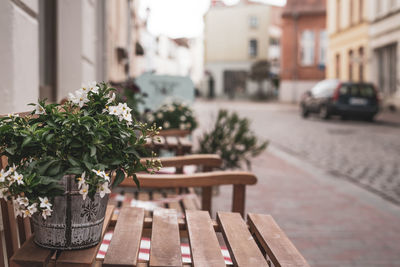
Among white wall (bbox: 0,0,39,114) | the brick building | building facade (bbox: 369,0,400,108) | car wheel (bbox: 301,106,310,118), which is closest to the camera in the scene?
white wall (bbox: 0,0,39,114)

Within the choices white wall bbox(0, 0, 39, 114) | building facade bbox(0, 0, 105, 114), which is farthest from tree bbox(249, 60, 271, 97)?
white wall bbox(0, 0, 39, 114)

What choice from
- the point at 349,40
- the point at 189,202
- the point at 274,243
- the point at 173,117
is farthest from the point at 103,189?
the point at 349,40

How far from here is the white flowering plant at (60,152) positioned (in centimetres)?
157

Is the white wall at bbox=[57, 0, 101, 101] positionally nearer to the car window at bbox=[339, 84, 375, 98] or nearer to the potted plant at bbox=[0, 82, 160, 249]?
the potted plant at bbox=[0, 82, 160, 249]

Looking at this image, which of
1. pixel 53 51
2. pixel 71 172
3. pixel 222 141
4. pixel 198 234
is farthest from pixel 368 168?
pixel 71 172

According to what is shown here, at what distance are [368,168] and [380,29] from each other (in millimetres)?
19573

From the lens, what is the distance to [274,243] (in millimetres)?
1921

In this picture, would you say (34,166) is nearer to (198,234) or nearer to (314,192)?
(198,234)

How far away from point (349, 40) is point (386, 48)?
186 inches

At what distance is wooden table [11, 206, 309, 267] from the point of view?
1634mm

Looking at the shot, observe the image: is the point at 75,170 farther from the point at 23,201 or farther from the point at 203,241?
the point at 203,241

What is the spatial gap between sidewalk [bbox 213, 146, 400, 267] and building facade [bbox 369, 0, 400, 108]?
697 inches

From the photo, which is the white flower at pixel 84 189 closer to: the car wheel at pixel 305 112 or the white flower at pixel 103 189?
the white flower at pixel 103 189

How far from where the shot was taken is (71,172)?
157 cm
